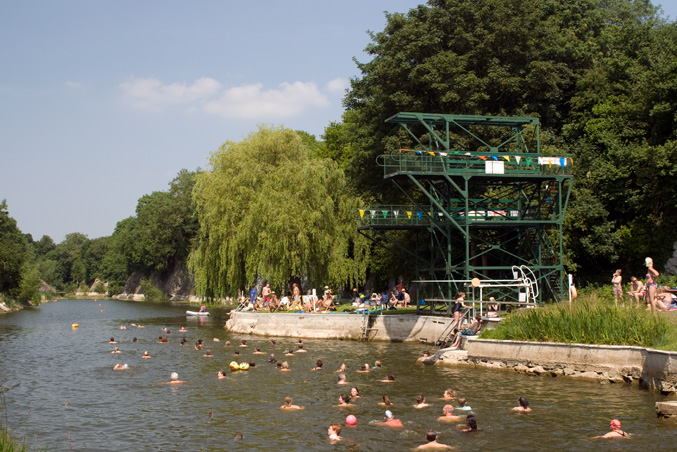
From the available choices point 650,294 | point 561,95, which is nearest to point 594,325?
point 650,294

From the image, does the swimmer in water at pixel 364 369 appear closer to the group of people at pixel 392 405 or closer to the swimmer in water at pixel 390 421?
the group of people at pixel 392 405

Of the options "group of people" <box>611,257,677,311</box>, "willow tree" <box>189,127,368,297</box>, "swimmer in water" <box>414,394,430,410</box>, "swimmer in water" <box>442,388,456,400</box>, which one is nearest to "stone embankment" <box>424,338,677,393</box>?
"group of people" <box>611,257,677,311</box>

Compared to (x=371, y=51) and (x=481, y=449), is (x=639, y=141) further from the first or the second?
(x=481, y=449)

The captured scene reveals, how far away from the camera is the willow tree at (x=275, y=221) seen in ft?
131

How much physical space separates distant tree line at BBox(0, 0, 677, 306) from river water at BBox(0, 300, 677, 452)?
41.9ft

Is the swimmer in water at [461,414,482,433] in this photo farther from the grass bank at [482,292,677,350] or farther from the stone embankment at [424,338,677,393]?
the grass bank at [482,292,677,350]

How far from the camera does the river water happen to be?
15039 mm

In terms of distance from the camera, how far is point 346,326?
34094mm

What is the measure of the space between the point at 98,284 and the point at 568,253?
447 ft

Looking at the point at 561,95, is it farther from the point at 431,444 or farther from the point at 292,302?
the point at 431,444

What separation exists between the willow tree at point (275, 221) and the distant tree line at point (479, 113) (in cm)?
9

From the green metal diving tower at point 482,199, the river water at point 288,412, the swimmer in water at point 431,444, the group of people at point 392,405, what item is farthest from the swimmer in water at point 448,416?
the green metal diving tower at point 482,199

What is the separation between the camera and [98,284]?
15488 cm

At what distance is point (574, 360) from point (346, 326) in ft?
48.1
